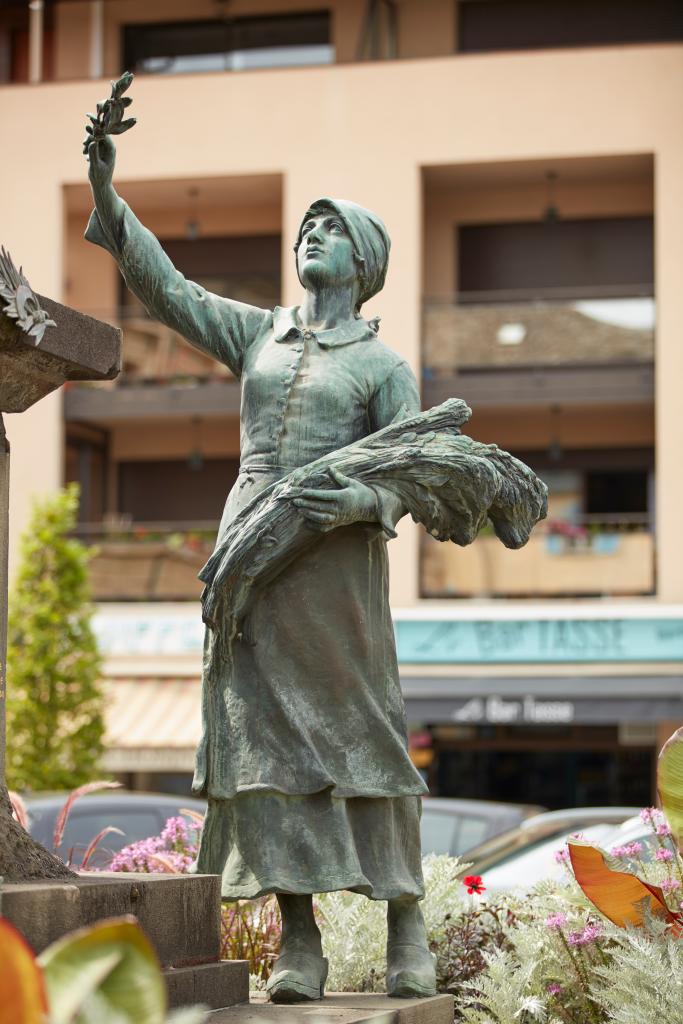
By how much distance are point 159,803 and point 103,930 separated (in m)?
10.1

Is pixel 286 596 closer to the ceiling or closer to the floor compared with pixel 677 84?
closer to the floor

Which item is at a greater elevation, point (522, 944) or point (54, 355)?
point (54, 355)

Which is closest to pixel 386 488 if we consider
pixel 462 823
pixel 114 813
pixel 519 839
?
pixel 519 839

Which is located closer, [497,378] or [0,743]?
[0,743]

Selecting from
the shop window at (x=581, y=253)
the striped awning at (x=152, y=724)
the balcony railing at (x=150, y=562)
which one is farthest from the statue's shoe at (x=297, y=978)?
the shop window at (x=581, y=253)

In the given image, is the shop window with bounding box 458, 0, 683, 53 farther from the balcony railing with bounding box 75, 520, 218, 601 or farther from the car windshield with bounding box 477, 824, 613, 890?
the car windshield with bounding box 477, 824, 613, 890

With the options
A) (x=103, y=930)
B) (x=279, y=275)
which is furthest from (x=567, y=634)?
(x=103, y=930)

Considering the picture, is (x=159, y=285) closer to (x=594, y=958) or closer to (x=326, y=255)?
(x=326, y=255)

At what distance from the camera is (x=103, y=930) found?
2.32 metres

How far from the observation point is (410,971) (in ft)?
16.9

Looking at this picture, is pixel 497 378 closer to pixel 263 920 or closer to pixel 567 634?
pixel 567 634

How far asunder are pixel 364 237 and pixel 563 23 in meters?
20.5

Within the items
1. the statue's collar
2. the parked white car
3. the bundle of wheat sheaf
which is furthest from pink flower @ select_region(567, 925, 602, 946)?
the parked white car

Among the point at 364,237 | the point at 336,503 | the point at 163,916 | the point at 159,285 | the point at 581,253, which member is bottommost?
the point at 163,916
